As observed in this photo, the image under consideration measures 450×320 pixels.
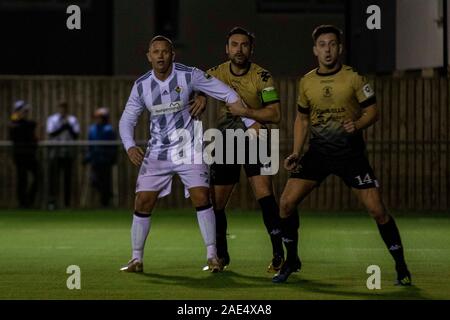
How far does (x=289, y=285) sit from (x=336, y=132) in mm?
1442

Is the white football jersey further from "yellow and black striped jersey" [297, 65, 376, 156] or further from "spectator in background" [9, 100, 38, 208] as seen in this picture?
"spectator in background" [9, 100, 38, 208]

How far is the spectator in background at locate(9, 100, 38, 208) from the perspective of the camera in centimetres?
2580

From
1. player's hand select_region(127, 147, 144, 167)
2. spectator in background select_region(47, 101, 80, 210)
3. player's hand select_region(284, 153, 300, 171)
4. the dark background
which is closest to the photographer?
player's hand select_region(284, 153, 300, 171)

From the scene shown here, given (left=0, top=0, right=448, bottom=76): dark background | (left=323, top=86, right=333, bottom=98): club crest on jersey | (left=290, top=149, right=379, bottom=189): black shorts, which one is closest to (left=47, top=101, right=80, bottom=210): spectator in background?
(left=0, top=0, right=448, bottom=76): dark background

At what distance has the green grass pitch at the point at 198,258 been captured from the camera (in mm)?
12367

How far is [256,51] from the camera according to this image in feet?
118

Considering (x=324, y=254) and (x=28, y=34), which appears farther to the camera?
(x=28, y=34)

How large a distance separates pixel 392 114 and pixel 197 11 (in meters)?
10.8

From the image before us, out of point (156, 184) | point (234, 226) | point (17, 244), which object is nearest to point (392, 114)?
point (234, 226)

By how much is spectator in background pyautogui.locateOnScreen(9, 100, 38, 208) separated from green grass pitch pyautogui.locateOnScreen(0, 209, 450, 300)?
56.2 inches

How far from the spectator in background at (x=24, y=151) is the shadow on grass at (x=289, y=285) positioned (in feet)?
39.6

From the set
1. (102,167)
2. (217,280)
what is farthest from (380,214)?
(102,167)

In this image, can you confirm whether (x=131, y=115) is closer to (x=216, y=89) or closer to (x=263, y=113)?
(x=216, y=89)
